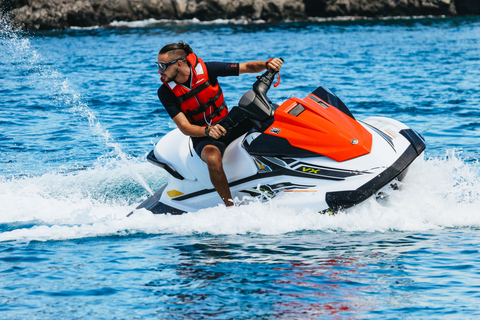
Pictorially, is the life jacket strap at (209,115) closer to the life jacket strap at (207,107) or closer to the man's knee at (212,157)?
the life jacket strap at (207,107)

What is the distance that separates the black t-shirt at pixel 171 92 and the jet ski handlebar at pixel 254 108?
0.40 metres

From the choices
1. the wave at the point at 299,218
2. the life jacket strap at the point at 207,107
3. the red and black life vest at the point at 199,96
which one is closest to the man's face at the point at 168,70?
the red and black life vest at the point at 199,96

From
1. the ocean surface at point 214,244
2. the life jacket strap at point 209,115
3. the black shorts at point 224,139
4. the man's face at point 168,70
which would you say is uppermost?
the man's face at point 168,70

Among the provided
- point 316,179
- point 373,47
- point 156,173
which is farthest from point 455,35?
point 316,179

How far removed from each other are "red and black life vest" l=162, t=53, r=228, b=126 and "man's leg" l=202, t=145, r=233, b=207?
279 mm

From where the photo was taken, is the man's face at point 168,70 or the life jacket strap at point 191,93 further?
the life jacket strap at point 191,93

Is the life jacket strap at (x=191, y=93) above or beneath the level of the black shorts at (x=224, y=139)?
above

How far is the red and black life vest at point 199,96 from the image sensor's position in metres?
5.33

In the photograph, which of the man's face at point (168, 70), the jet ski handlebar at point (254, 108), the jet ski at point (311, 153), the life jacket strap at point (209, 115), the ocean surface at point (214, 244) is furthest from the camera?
the life jacket strap at point (209, 115)

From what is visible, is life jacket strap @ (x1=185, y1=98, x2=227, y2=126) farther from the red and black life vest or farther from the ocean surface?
the ocean surface

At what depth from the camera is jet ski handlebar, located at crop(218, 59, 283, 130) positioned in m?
5.07

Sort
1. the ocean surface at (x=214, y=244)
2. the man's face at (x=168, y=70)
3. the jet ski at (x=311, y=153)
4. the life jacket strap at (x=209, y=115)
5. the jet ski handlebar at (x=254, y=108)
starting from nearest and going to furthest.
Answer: the ocean surface at (x=214, y=244), the jet ski at (x=311, y=153), the jet ski handlebar at (x=254, y=108), the man's face at (x=168, y=70), the life jacket strap at (x=209, y=115)

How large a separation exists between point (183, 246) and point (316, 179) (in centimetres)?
121

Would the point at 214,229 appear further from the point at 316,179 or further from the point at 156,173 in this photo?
the point at 156,173
